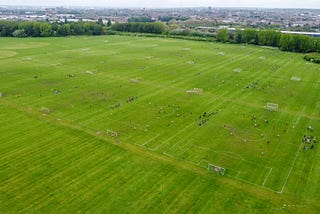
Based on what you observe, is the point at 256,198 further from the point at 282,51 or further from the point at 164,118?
the point at 282,51

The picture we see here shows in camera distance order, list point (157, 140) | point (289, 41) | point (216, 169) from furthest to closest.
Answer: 1. point (289, 41)
2. point (157, 140)
3. point (216, 169)

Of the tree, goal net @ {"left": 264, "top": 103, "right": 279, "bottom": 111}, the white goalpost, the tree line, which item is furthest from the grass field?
the tree

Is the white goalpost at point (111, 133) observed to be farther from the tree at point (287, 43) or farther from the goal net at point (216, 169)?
the tree at point (287, 43)

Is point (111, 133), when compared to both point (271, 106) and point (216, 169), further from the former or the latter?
point (271, 106)

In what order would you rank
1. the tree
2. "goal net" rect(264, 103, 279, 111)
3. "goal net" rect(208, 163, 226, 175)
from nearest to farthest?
"goal net" rect(208, 163, 226, 175)
"goal net" rect(264, 103, 279, 111)
the tree

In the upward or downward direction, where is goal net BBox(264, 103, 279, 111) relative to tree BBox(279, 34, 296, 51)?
downward

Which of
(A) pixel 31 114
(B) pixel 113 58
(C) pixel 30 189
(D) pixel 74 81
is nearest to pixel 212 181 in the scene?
(C) pixel 30 189

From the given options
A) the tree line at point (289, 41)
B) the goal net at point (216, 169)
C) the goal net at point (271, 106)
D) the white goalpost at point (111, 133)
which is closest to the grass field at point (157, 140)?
the white goalpost at point (111, 133)

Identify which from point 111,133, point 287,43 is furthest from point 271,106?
point 287,43

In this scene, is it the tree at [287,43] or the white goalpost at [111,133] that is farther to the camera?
the tree at [287,43]

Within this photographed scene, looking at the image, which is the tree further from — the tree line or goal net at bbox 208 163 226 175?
goal net at bbox 208 163 226 175
